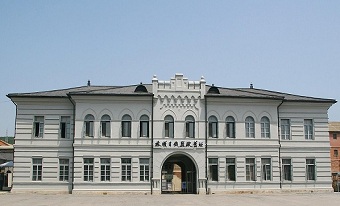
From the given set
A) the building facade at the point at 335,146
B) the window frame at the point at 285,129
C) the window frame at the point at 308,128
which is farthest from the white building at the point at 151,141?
the building facade at the point at 335,146

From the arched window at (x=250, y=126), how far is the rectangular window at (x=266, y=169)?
6.52 feet

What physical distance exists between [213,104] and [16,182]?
14778 mm

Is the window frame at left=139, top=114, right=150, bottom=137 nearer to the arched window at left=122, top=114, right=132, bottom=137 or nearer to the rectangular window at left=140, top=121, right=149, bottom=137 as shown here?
the rectangular window at left=140, top=121, right=149, bottom=137

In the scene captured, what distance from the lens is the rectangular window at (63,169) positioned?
29.7 m

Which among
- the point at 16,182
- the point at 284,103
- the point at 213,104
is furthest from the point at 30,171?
the point at 284,103

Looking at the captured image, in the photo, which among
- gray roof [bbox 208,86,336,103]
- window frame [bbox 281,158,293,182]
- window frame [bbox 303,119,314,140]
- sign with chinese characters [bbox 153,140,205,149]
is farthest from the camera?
window frame [bbox 303,119,314,140]

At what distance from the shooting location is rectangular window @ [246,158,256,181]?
99.8 ft

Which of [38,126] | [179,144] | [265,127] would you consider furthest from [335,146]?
[38,126]

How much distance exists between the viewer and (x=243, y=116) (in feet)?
102

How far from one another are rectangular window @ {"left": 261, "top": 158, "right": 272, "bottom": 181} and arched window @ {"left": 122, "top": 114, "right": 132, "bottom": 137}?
32.3ft

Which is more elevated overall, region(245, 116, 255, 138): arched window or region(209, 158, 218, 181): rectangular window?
region(245, 116, 255, 138): arched window

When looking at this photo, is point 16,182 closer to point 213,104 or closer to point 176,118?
point 176,118

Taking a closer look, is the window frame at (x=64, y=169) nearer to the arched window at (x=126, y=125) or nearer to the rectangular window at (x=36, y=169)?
the rectangular window at (x=36, y=169)

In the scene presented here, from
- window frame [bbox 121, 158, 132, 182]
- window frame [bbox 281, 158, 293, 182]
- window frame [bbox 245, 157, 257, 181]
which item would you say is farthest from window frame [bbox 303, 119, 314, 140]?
window frame [bbox 121, 158, 132, 182]
